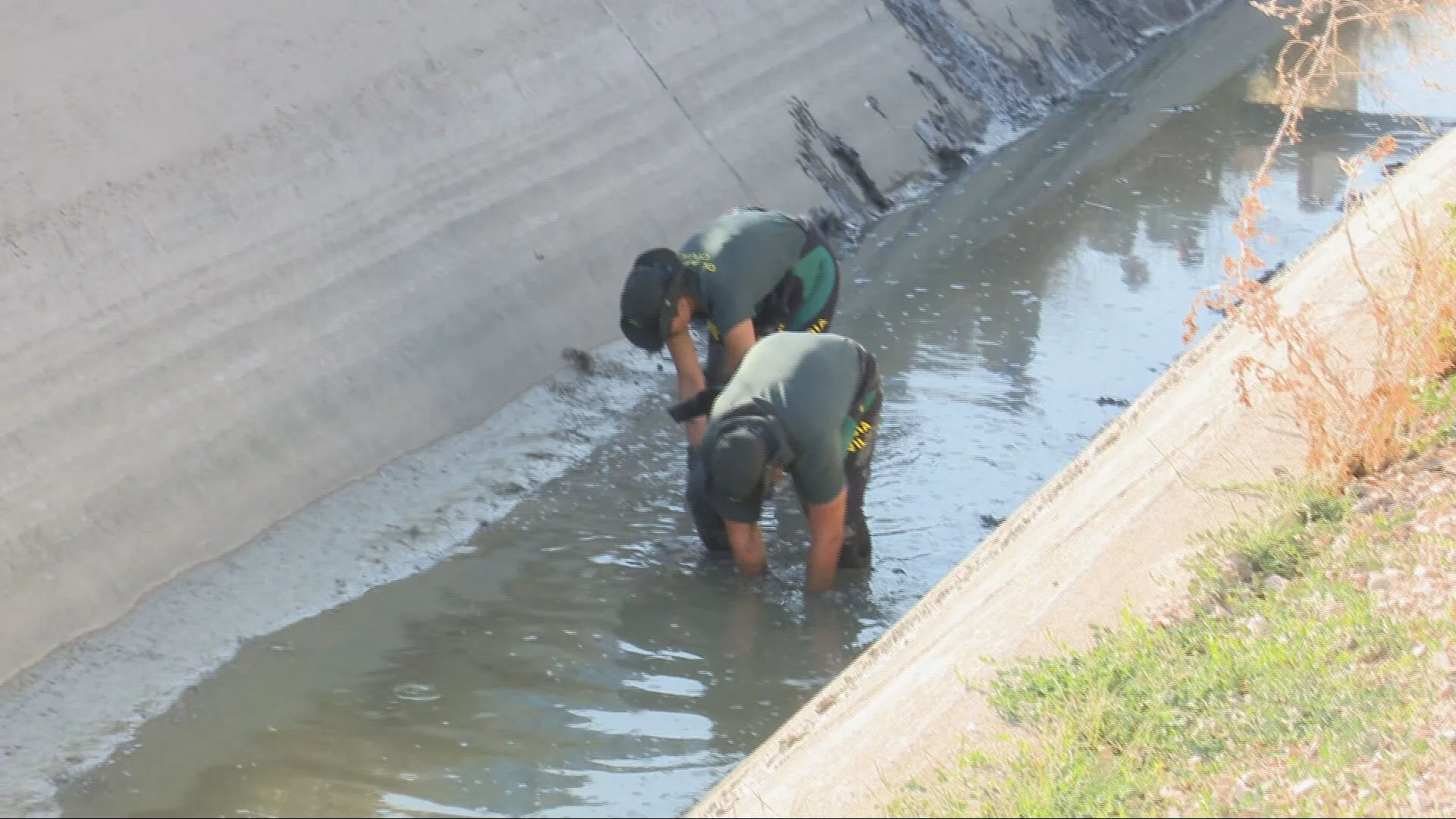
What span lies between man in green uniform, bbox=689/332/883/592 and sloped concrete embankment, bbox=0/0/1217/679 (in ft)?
6.05

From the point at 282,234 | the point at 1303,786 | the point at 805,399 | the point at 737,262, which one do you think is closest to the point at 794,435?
the point at 805,399

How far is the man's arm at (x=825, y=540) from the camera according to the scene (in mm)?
5113

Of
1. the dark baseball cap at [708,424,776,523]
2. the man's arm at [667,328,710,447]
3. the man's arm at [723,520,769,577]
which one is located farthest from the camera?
the man's arm at [667,328,710,447]

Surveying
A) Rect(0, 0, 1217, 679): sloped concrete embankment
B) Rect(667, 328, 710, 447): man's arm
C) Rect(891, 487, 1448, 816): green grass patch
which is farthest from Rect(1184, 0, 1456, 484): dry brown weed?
Rect(0, 0, 1217, 679): sloped concrete embankment

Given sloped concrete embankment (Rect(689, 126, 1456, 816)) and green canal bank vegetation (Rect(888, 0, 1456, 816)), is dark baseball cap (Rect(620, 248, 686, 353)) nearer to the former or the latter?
sloped concrete embankment (Rect(689, 126, 1456, 816))

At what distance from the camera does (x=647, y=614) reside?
5312 millimetres

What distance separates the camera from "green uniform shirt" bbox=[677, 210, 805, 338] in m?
5.82

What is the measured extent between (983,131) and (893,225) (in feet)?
8.54

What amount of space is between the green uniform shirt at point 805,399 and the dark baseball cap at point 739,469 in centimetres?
8

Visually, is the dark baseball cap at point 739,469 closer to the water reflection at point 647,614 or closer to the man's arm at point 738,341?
the water reflection at point 647,614

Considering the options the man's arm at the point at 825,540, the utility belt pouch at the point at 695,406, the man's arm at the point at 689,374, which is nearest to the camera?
the man's arm at the point at 825,540

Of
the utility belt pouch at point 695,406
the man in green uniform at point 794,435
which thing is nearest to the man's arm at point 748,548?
the man in green uniform at point 794,435

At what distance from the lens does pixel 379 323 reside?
660 centimetres

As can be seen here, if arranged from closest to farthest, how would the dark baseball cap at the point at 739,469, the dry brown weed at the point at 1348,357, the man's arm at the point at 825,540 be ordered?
the dry brown weed at the point at 1348,357 < the dark baseball cap at the point at 739,469 < the man's arm at the point at 825,540
